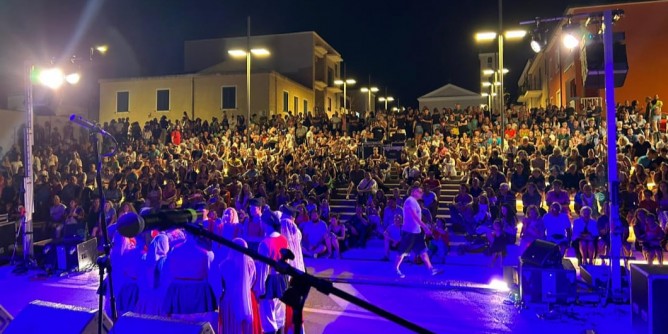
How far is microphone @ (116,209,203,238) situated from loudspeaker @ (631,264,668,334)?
4.12 meters

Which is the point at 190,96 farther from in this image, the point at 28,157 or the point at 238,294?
the point at 238,294

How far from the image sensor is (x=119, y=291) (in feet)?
20.1

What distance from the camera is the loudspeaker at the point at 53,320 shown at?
3.50 meters

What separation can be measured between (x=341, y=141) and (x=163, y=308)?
14.7 meters

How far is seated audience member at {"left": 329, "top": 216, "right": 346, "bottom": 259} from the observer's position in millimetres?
11117

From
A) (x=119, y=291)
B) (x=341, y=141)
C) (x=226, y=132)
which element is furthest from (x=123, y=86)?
(x=119, y=291)

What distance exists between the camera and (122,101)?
31.7 metres

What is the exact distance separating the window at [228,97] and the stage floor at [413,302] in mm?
21237

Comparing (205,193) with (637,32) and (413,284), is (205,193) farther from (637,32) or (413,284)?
(637,32)

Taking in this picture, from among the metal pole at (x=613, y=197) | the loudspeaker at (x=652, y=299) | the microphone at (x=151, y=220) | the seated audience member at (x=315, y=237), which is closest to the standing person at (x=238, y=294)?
the microphone at (x=151, y=220)

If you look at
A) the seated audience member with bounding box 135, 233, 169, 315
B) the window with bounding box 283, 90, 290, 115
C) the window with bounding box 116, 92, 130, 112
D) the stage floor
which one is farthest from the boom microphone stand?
the window with bounding box 116, 92, 130, 112

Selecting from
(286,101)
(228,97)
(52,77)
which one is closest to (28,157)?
(52,77)

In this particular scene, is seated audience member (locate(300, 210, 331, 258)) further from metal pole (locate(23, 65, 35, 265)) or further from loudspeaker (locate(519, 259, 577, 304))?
metal pole (locate(23, 65, 35, 265))

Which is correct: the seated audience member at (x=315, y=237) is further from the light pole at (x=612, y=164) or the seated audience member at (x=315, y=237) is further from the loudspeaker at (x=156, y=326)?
the loudspeaker at (x=156, y=326)
